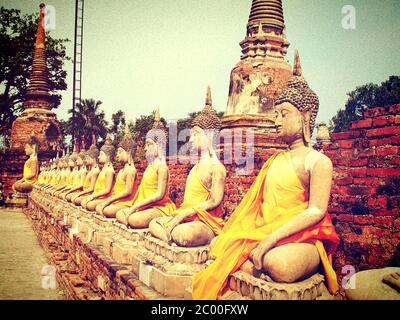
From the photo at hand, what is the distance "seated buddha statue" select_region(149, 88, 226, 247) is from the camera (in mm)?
3620

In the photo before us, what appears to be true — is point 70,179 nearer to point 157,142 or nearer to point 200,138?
point 157,142

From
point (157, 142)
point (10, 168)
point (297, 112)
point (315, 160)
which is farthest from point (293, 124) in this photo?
point (10, 168)

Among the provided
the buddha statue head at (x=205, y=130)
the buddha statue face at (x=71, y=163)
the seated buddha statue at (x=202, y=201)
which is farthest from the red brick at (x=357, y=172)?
the buddha statue face at (x=71, y=163)

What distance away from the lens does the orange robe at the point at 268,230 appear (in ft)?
8.93

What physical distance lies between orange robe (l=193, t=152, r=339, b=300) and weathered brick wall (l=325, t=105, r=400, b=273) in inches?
37.5

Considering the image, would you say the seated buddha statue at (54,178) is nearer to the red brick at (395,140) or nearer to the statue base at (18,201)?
the statue base at (18,201)

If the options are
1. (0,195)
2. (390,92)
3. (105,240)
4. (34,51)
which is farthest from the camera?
(390,92)

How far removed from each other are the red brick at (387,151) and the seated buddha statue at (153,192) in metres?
2.55

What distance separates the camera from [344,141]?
4.18 m

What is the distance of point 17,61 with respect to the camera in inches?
969
